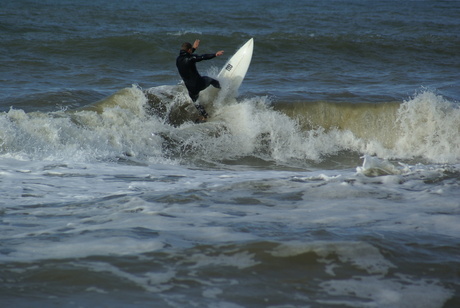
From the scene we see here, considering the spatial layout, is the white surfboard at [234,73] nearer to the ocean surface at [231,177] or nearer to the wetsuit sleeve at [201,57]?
the ocean surface at [231,177]

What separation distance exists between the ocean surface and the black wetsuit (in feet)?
1.55

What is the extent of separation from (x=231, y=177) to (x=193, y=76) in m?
4.29

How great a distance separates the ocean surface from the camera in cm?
340

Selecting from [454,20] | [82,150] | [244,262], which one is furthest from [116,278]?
[454,20]

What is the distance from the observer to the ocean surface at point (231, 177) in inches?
134

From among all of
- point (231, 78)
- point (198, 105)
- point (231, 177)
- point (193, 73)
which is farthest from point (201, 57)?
point (231, 177)

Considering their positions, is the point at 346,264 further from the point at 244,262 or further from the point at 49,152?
the point at 49,152

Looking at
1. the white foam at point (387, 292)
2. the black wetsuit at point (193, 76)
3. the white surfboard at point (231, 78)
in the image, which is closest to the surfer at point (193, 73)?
the black wetsuit at point (193, 76)

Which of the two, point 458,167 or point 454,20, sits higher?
point 454,20

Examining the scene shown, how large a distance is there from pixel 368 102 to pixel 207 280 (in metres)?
9.57

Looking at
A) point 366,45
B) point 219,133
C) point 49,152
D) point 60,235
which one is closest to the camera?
point 60,235

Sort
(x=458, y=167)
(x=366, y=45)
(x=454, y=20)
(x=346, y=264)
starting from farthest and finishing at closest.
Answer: (x=454, y=20)
(x=366, y=45)
(x=458, y=167)
(x=346, y=264)

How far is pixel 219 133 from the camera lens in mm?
10523

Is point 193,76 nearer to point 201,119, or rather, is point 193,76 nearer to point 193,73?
point 193,73
